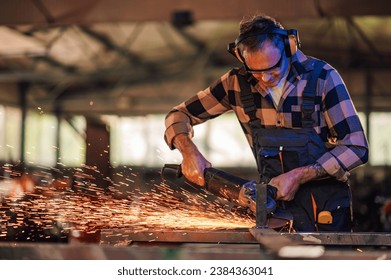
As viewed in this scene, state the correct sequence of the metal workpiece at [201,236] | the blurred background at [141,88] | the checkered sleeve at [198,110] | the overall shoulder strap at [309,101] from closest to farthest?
1. the metal workpiece at [201,236]
2. the overall shoulder strap at [309,101]
3. the checkered sleeve at [198,110]
4. the blurred background at [141,88]

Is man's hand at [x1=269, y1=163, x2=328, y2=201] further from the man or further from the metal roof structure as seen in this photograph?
the metal roof structure

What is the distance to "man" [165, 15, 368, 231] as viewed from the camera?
2195 mm

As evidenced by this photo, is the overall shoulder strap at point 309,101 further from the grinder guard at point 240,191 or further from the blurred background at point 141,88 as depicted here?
the blurred background at point 141,88

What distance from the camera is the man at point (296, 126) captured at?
220 centimetres

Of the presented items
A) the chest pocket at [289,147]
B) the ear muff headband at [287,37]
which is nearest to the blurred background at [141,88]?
the chest pocket at [289,147]

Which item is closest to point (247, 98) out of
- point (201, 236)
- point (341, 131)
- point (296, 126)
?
point (296, 126)

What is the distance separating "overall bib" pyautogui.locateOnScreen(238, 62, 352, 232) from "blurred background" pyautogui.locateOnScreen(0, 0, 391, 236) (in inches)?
125

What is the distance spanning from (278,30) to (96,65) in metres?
6.66

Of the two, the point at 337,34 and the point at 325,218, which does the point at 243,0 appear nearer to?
the point at 325,218

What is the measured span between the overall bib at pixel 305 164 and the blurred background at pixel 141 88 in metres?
3.19

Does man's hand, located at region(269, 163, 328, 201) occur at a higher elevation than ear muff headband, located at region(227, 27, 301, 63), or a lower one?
lower

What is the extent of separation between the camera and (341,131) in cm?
226

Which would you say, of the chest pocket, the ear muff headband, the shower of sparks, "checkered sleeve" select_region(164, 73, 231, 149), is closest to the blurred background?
the shower of sparks
